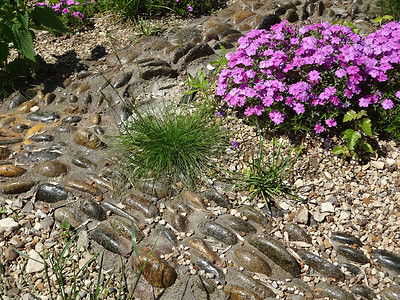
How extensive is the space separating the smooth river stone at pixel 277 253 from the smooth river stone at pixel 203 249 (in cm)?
29

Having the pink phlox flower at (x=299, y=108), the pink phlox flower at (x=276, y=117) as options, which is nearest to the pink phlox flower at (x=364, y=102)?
the pink phlox flower at (x=299, y=108)

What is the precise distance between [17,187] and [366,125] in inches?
115

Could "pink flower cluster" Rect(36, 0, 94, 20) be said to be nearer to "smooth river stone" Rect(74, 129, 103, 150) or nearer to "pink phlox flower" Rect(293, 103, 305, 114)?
"smooth river stone" Rect(74, 129, 103, 150)

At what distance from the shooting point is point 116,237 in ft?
9.23

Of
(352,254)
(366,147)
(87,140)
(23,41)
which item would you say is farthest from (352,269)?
(23,41)

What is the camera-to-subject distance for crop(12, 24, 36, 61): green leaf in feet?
12.7

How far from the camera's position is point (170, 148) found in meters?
3.24

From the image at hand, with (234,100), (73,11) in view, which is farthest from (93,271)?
(73,11)

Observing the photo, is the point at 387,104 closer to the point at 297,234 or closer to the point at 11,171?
the point at 297,234

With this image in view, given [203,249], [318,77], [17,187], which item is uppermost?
[318,77]

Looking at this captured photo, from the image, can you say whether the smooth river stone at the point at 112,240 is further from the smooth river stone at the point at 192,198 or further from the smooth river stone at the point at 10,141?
the smooth river stone at the point at 10,141

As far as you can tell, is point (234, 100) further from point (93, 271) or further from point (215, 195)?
point (93, 271)

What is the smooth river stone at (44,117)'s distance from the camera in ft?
12.9

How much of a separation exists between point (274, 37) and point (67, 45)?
2.95 m
